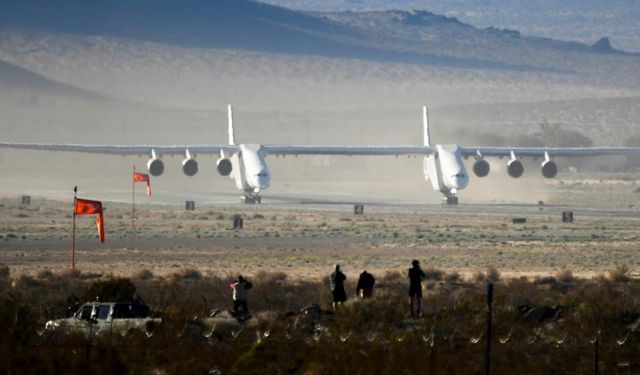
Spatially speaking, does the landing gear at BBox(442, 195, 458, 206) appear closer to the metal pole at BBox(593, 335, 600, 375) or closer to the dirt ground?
the dirt ground

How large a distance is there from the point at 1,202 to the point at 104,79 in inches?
3916

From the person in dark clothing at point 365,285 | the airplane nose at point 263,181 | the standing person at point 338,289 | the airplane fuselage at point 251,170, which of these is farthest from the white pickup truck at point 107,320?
the airplane fuselage at point 251,170

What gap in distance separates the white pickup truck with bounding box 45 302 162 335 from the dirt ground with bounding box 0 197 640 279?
13048 mm

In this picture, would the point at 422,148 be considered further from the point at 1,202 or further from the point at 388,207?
the point at 1,202

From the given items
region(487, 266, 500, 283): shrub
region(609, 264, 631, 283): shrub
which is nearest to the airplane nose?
region(487, 266, 500, 283): shrub

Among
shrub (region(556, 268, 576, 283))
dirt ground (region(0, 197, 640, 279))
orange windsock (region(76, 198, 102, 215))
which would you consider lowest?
shrub (region(556, 268, 576, 283))

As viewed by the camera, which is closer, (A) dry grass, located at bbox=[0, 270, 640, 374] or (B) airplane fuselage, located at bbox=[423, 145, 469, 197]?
(A) dry grass, located at bbox=[0, 270, 640, 374]

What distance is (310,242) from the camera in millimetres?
51250

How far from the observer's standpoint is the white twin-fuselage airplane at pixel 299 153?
73125mm

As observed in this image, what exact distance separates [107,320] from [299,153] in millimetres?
52177

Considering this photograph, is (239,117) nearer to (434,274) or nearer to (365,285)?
(434,274)

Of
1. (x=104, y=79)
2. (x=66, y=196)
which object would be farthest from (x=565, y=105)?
(x=66, y=196)

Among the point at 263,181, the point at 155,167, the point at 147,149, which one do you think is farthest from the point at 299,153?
the point at 155,167

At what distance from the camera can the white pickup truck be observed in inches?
949
